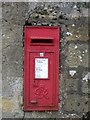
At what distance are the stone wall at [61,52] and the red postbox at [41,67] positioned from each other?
6 centimetres

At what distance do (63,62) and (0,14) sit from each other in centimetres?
78

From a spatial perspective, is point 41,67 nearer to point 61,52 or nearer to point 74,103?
point 61,52

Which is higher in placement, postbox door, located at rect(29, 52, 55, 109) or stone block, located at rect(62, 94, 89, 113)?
postbox door, located at rect(29, 52, 55, 109)

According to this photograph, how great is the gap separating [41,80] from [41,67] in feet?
0.42

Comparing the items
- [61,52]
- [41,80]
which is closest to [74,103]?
[41,80]

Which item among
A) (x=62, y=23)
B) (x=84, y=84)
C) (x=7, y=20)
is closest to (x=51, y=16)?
(x=62, y=23)

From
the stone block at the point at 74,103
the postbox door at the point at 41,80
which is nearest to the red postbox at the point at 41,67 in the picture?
the postbox door at the point at 41,80

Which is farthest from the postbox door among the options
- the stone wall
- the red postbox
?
the stone wall

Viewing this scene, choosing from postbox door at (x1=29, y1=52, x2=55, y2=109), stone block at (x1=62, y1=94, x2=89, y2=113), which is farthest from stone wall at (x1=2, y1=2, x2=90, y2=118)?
postbox door at (x1=29, y1=52, x2=55, y2=109)

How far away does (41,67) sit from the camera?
3488 mm

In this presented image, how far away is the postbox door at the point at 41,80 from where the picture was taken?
3.48m

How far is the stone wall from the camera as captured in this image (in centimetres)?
353

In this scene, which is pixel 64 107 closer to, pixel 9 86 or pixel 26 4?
pixel 9 86

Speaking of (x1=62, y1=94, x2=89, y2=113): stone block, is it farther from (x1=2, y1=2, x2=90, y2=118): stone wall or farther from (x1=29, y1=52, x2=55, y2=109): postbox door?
(x1=29, y1=52, x2=55, y2=109): postbox door
